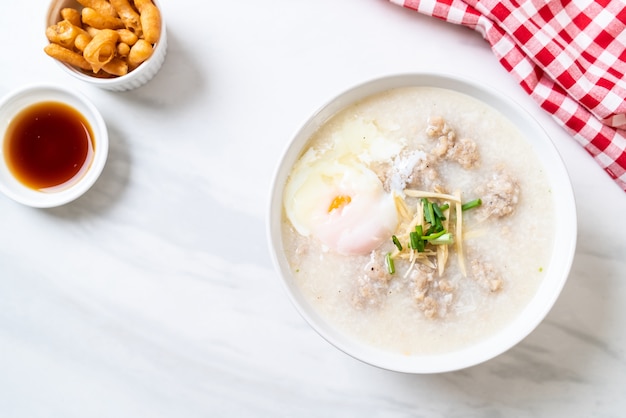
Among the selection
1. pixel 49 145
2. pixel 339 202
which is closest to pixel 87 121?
pixel 49 145

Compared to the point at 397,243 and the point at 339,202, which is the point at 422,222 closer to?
the point at 397,243

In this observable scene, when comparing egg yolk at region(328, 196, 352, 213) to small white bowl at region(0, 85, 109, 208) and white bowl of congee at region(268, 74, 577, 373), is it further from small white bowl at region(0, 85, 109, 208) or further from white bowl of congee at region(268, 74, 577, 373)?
small white bowl at region(0, 85, 109, 208)

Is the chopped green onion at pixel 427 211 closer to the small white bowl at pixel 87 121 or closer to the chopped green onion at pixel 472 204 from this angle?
the chopped green onion at pixel 472 204

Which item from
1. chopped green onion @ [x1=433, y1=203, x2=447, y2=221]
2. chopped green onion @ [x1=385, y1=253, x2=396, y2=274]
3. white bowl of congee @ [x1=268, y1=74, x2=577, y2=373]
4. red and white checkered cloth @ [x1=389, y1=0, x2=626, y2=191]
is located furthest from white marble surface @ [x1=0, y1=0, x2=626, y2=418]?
chopped green onion @ [x1=433, y1=203, x2=447, y2=221]

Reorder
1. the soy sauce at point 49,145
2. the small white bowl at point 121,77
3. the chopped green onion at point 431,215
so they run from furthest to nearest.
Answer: the soy sauce at point 49,145
the small white bowl at point 121,77
the chopped green onion at point 431,215

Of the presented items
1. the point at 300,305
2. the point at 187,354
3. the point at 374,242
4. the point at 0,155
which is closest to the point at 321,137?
the point at 374,242

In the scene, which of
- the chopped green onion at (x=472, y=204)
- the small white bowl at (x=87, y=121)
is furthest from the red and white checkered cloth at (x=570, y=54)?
the small white bowl at (x=87, y=121)
